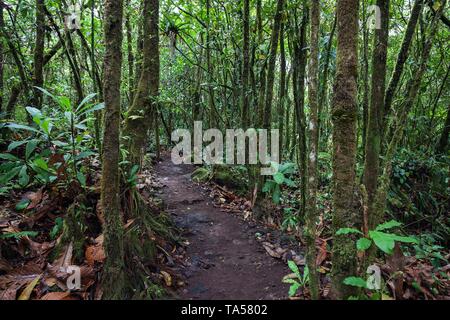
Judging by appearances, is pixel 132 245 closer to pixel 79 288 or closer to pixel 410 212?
pixel 79 288

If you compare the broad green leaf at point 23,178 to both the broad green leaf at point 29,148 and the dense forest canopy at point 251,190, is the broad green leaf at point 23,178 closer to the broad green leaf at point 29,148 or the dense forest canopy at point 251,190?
the dense forest canopy at point 251,190

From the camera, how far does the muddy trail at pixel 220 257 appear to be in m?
3.91

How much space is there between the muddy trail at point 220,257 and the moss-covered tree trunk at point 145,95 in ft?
4.79

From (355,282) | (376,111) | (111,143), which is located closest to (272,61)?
(376,111)

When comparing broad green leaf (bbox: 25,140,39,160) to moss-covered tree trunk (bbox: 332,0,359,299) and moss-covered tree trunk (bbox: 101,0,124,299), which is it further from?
moss-covered tree trunk (bbox: 332,0,359,299)

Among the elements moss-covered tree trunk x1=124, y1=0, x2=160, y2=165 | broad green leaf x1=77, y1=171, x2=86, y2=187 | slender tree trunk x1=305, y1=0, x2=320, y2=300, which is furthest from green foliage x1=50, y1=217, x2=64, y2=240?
slender tree trunk x1=305, y1=0, x2=320, y2=300


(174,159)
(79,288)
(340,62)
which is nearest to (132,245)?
(79,288)

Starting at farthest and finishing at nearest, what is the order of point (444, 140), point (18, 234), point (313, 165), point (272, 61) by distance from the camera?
point (444, 140), point (272, 61), point (18, 234), point (313, 165)

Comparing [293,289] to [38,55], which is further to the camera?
[38,55]

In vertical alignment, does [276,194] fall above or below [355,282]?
above

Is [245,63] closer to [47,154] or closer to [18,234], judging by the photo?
[47,154]

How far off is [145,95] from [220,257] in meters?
3.05

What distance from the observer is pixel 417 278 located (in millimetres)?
3684

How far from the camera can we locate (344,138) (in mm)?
3059
